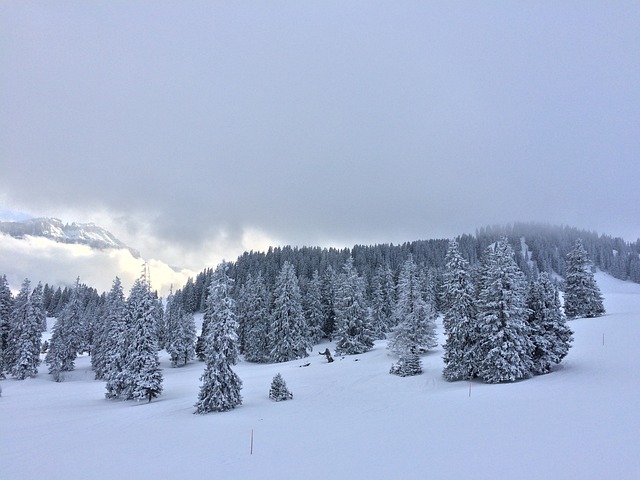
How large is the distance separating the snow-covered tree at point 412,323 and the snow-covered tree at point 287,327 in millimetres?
18405

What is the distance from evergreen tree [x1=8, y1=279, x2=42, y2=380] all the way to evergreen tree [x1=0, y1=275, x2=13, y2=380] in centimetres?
107

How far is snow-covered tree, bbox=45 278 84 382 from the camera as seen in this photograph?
55.9m

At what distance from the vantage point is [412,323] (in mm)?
41906

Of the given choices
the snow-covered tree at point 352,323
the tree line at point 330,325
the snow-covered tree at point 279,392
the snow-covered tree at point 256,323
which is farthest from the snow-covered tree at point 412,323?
the snow-covered tree at point 256,323

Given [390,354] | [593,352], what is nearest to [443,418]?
[593,352]

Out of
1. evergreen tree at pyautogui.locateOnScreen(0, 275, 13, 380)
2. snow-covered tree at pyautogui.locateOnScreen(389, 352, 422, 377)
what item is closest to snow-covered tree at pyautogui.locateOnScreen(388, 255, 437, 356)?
snow-covered tree at pyautogui.locateOnScreen(389, 352, 422, 377)

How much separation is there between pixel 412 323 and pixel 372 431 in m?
23.8

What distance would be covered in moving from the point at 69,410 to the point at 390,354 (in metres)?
35.8

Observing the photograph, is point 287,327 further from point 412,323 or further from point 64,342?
point 64,342

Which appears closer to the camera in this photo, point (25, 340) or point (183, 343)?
point (25, 340)

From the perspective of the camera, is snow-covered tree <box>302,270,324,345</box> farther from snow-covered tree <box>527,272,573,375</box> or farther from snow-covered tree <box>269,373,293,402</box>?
snow-covered tree <box>527,272,573,375</box>

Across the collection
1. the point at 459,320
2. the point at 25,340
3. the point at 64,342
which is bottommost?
the point at 64,342

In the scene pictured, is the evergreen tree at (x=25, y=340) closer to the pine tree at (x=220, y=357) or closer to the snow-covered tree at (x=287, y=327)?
the snow-covered tree at (x=287, y=327)

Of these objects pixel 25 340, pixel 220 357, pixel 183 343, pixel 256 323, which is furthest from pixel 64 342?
pixel 220 357
